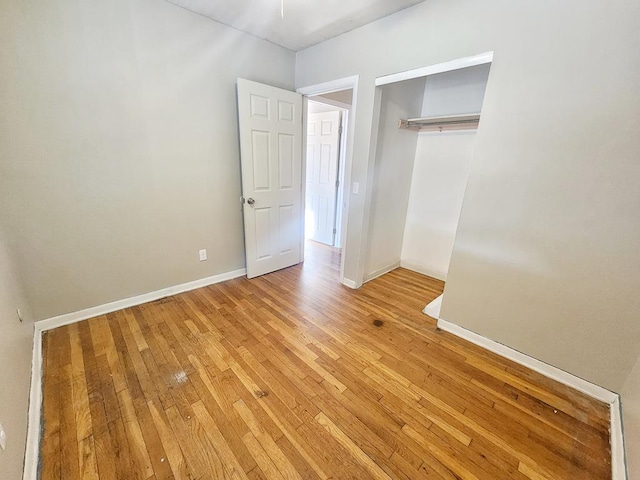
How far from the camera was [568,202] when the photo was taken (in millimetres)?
1534

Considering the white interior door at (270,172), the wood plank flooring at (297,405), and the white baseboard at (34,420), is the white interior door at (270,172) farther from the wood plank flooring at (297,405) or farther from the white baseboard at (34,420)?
the white baseboard at (34,420)

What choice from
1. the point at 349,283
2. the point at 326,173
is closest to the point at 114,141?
the point at 349,283

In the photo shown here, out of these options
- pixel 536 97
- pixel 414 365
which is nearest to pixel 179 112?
pixel 536 97

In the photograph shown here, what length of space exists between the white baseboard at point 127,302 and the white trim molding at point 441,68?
248cm

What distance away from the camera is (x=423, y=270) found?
3309 millimetres

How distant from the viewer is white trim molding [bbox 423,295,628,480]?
123 cm

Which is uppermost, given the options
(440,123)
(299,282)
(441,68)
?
(441,68)

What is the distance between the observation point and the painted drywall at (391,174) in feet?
8.61

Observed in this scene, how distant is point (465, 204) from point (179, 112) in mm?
2526

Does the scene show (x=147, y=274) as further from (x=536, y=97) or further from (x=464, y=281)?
(x=536, y=97)

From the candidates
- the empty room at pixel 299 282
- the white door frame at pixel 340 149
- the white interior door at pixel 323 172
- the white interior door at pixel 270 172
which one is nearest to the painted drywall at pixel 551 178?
the empty room at pixel 299 282

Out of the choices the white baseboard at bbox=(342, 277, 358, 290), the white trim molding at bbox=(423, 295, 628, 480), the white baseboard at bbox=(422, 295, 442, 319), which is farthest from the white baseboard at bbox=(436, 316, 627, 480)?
the white baseboard at bbox=(342, 277, 358, 290)

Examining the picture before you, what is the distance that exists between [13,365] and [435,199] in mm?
3596

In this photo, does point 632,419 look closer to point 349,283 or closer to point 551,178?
point 551,178
